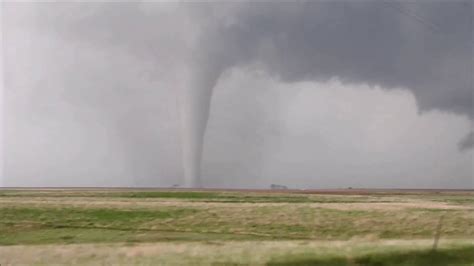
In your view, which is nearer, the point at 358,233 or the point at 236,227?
the point at 358,233

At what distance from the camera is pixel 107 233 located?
3897 cm

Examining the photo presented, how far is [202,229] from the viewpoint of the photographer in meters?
41.6

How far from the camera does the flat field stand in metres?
24.0

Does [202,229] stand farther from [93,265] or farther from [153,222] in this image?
[93,265]

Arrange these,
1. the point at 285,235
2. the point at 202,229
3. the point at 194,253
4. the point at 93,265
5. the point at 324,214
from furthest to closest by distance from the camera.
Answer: the point at 324,214 → the point at 202,229 → the point at 285,235 → the point at 194,253 → the point at 93,265

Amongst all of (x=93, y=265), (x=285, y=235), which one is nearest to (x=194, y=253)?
(x=93, y=265)

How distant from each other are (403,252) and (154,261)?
12.0 meters

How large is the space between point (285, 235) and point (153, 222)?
13.6 m

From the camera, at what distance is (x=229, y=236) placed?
36625 mm

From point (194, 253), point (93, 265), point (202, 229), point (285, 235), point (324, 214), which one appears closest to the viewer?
point (93, 265)

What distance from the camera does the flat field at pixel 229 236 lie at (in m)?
24.0

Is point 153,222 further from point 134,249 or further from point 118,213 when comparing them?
point 134,249

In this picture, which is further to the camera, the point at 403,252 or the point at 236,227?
the point at 236,227

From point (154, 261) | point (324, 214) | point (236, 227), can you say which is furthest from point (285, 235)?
point (154, 261)
